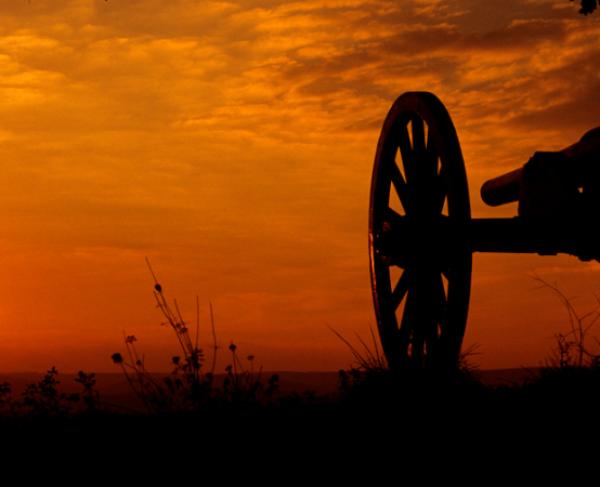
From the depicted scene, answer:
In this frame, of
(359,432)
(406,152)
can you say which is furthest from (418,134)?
(359,432)

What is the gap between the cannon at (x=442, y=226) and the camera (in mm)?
6184

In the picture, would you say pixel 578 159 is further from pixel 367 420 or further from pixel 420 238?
pixel 367 420

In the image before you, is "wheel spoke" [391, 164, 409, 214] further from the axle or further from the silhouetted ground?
the silhouetted ground

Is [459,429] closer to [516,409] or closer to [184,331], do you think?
[516,409]

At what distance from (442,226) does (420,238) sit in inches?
6.7

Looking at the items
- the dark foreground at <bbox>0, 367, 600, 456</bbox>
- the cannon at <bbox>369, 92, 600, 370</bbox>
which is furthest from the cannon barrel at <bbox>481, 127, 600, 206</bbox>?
the dark foreground at <bbox>0, 367, 600, 456</bbox>

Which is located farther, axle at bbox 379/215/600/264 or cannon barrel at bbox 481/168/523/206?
cannon barrel at bbox 481/168/523/206

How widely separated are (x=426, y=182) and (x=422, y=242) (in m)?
0.61

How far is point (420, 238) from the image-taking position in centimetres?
628

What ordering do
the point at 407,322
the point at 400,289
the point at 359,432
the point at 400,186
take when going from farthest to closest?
the point at 400,186
the point at 400,289
the point at 407,322
the point at 359,432

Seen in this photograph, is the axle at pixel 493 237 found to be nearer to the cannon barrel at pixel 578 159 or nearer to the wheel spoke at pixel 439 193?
the wheel spoke at pixel 439 193

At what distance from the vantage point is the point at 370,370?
6.28 m

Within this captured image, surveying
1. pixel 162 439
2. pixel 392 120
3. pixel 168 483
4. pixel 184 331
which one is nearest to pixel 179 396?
pixel 184 331

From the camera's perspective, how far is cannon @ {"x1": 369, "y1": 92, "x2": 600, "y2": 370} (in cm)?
618
